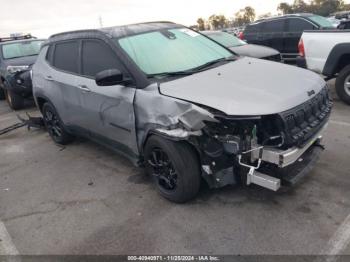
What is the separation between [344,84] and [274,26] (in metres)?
5.37

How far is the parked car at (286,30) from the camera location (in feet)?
34.7

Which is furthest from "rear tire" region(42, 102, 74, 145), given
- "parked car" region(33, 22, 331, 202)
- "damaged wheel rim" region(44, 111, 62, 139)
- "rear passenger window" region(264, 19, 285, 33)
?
"rear passenger window" region(264, 19, 285, 33)

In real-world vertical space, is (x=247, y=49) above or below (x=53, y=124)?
above

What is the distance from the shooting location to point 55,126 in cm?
593

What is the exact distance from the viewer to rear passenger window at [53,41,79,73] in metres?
4.79

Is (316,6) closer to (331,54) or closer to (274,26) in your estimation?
(274,26)

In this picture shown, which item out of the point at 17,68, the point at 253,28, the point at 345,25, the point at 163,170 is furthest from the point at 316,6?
the point at 163,170

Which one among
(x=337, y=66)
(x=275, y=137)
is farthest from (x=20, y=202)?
(x=337, y=66)

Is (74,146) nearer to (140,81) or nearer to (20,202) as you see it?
(20,202)

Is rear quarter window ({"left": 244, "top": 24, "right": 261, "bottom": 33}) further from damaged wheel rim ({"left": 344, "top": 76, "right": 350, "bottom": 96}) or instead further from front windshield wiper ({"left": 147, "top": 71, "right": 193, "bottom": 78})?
front windshield wiper ({"left": 147, "top": 71, "right": 193, "bottom": 78})

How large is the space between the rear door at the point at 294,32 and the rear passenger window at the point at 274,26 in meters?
0.23

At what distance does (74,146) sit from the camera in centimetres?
593

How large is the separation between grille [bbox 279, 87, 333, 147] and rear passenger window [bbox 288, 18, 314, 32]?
7.57 meters

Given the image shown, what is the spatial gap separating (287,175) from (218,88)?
106cm
